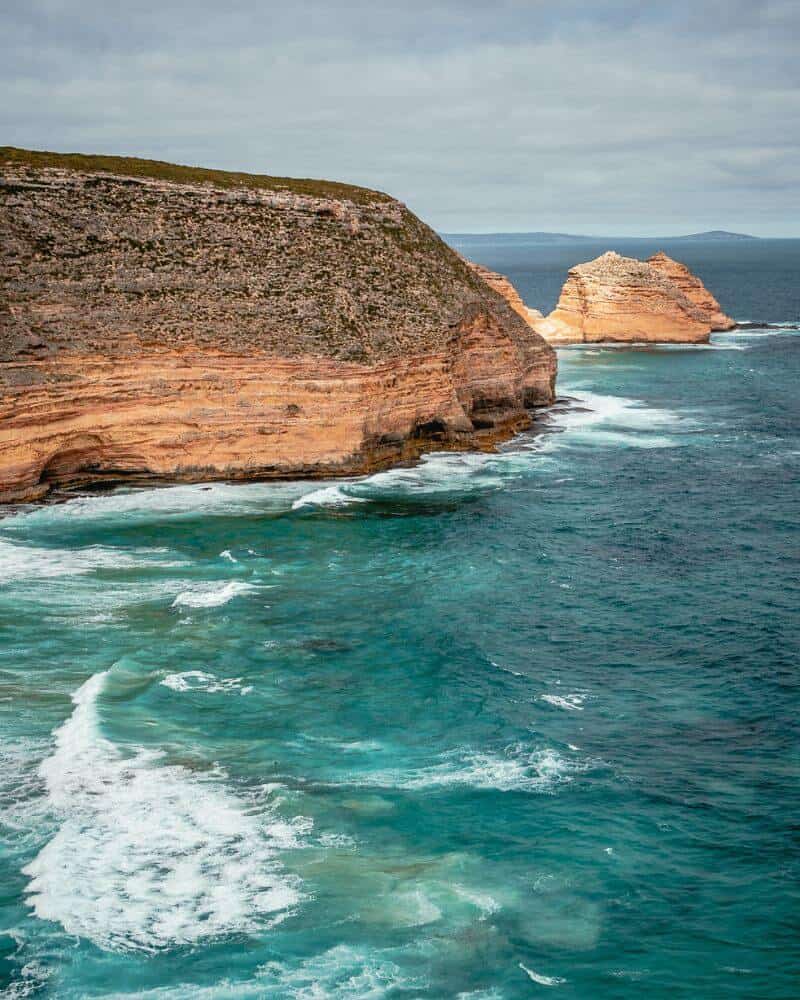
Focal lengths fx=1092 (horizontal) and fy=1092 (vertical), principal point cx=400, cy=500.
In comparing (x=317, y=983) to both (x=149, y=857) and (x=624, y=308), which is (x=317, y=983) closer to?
(x=149, y=857)

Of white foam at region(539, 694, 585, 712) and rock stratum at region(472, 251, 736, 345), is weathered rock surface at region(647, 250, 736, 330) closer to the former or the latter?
rock stratum at region(472, 251, 736, 345)

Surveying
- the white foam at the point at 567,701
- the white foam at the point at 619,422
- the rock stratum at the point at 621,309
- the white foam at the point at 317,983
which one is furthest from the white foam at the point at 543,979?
the rock stratum at the point at 621,309

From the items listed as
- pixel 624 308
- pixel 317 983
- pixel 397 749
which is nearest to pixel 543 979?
pixel 317 983

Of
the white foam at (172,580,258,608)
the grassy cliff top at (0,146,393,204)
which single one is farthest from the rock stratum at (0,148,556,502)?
the white foam at (172,580,258,608)

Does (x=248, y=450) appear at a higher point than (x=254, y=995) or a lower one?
higher

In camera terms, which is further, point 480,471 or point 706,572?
point 480,471

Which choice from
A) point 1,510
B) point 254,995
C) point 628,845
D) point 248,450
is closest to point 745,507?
point 248,450

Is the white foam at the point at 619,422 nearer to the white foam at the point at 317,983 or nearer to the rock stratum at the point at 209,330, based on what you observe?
the rock stratum at the point at 209,330

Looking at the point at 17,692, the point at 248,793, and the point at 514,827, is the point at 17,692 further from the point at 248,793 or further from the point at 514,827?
the point at 514,827
